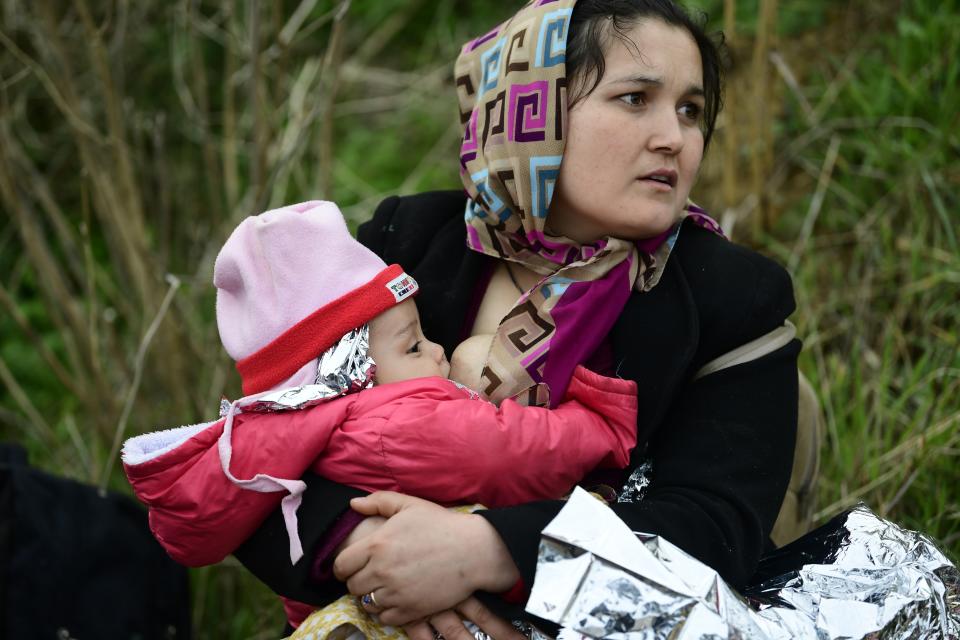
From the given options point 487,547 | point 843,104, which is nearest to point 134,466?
point 487,547

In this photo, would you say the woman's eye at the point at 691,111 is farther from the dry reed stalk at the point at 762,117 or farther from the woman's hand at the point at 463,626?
the dry reed stalk at the point at 762,117

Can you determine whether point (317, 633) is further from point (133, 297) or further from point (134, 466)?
point (133, 297)

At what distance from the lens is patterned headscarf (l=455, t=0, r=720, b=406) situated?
1655 mm

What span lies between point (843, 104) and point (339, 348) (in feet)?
7.88

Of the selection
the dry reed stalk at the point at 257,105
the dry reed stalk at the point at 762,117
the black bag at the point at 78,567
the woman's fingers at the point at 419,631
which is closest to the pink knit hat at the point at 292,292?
the woman's fingers at the point at 419,631

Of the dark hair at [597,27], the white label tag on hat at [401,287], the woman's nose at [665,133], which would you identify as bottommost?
the white label tag on hat at [401,287]

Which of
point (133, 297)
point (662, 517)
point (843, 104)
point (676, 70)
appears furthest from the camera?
point (843, 104)

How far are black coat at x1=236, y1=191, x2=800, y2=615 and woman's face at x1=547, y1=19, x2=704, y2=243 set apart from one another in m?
0.12

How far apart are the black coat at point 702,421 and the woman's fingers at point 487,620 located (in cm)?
16

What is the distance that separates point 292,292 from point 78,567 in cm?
131

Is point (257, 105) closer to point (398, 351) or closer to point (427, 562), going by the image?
point (398, 351)

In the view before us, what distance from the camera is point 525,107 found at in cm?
172

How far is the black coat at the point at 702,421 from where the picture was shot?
5.06 ft

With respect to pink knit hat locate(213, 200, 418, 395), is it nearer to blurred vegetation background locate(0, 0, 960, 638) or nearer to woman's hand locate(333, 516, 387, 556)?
woman's hand locate(333, 516, 387, 556)
